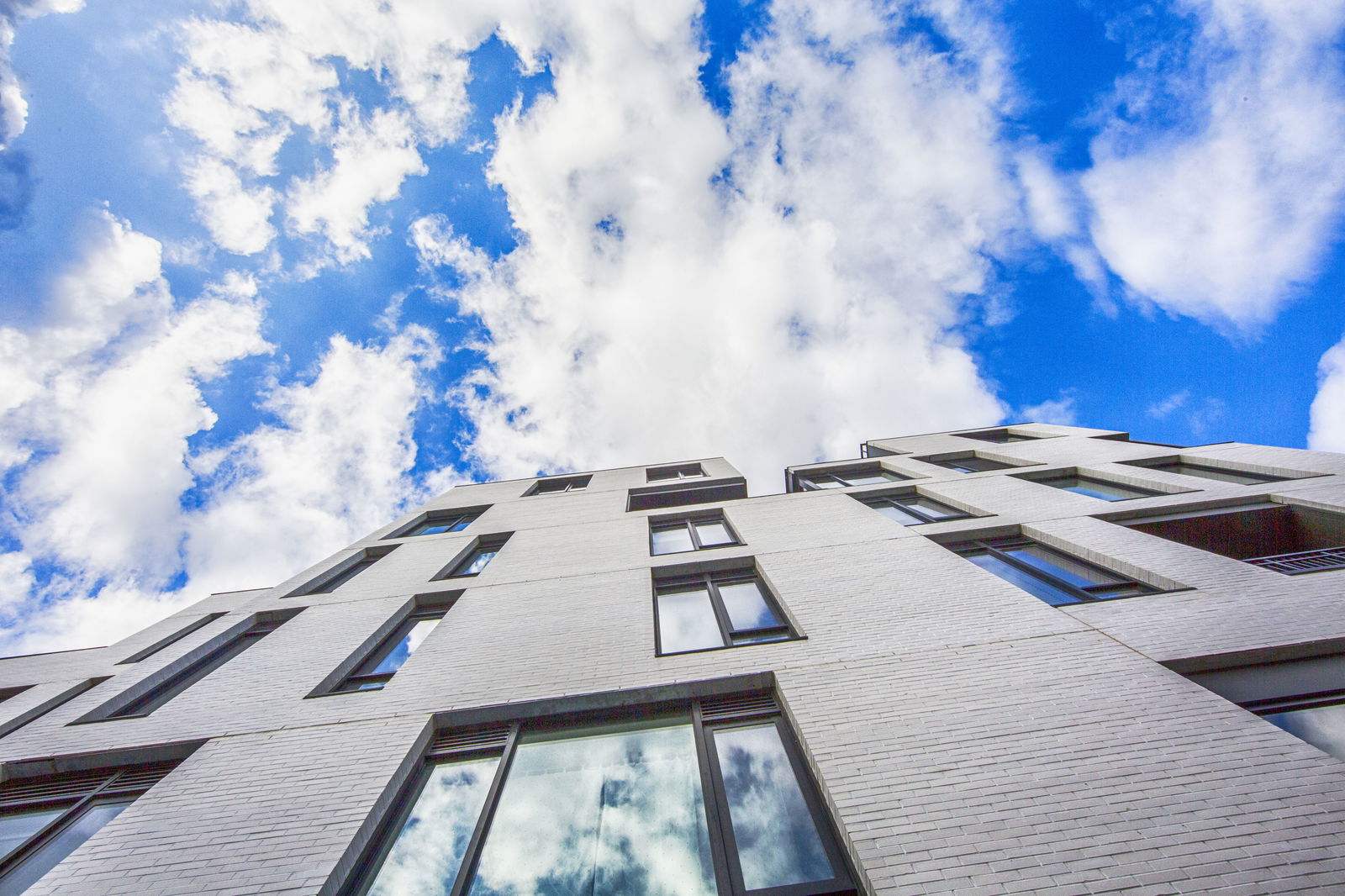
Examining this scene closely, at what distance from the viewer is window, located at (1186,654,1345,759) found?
426 centimetres

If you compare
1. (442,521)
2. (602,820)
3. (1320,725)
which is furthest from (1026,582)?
(442,521)

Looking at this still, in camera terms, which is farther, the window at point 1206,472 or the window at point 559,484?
the window at point 559,484

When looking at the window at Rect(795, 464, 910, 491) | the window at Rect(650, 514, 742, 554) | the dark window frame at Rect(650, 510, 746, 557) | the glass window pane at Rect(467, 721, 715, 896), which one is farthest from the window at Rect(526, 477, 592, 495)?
the glass window pane at Rect(467, 721, 715, 896)

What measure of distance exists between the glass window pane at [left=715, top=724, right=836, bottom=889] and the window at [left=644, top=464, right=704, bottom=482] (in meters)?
11.7

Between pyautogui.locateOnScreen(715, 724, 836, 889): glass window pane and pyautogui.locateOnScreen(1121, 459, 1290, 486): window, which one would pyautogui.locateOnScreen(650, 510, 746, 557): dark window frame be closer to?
pyautogui.locateOnScreen(715, 724, 836, 889): glass window pane

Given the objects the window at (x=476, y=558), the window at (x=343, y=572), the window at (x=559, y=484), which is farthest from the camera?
the window at (x=559, y=484)

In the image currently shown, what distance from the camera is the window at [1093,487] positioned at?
972cm

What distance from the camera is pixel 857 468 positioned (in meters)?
14.4

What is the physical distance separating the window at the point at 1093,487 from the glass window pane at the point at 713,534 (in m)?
6.61

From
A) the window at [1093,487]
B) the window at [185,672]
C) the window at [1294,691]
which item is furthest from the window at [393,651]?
the window at [1093,487]

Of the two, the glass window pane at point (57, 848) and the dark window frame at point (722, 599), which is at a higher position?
the dark window frame at point (722, 599)

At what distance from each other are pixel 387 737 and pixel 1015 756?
5528mm

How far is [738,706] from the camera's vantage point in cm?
508

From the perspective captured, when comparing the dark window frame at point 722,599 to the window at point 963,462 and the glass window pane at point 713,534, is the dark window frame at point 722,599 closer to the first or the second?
the glass window pane at point 713,534
